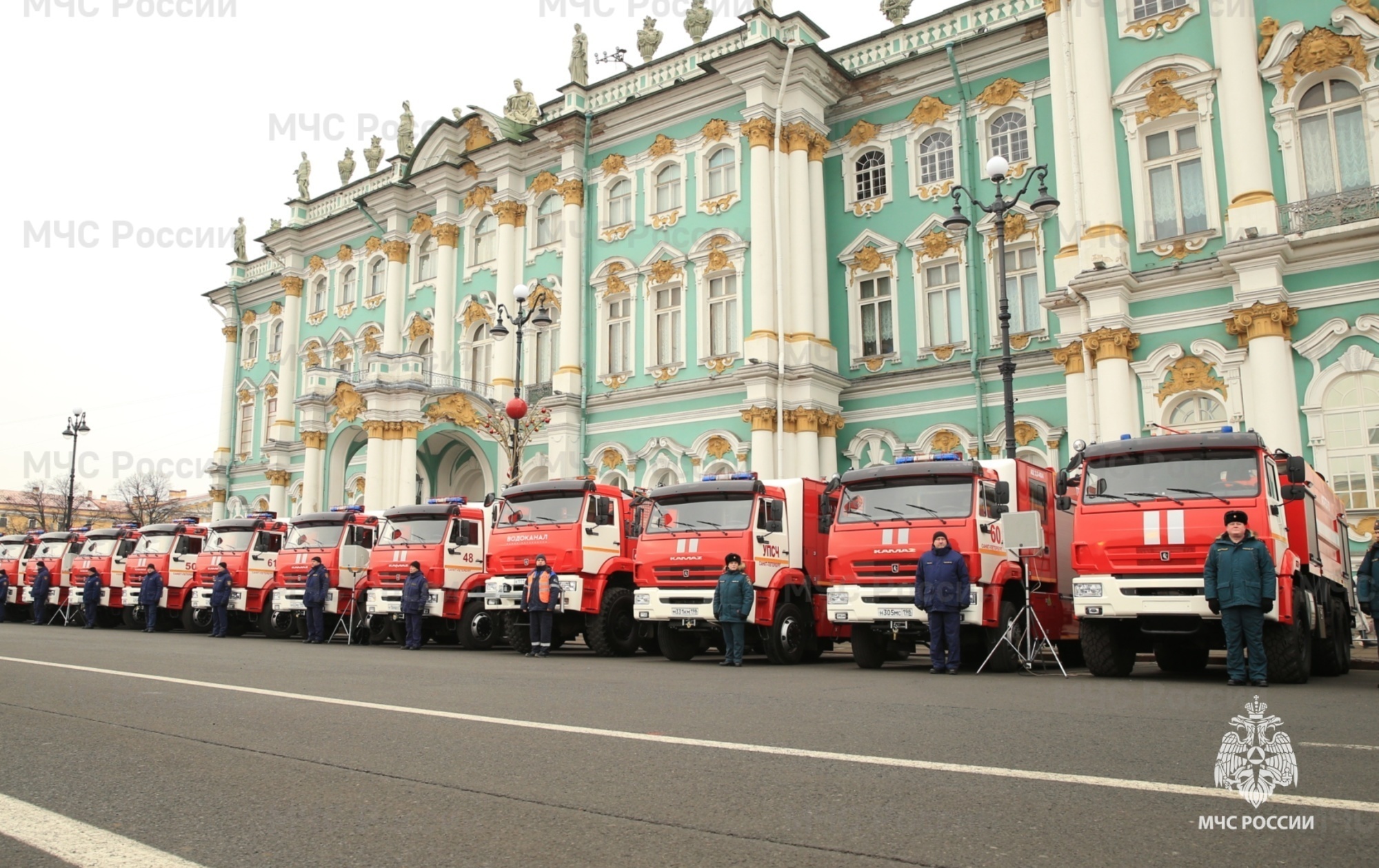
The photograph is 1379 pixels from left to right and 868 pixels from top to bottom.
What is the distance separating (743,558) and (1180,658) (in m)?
6.23

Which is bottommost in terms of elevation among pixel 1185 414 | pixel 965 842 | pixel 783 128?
pixel 965 842

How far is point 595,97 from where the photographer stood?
3428 cm

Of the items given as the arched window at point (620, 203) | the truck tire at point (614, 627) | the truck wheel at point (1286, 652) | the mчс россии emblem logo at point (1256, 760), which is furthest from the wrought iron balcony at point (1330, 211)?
the arched window at point (620, 203)

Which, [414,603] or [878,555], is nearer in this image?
[878,555]

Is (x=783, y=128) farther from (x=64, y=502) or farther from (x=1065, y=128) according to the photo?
(x=64, y=502)

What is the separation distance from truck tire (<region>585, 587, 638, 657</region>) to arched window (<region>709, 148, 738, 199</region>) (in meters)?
15.5

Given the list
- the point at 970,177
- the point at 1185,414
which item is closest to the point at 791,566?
the point at 1185,414

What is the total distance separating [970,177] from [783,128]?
524 centimetres

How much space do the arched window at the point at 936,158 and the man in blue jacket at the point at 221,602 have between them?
65.7 ft

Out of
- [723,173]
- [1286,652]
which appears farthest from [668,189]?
[1286,652]

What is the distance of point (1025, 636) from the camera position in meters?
14.6

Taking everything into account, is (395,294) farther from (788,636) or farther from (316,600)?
(788,636)

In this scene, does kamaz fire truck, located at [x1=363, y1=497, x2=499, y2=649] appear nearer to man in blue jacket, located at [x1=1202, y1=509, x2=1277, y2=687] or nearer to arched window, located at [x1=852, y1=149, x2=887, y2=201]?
man in blue jacket, located at [x1=1202, y1=509, x2=1277, y2=687]

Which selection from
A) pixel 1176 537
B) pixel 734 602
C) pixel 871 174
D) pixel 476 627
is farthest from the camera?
pixel 871 174
